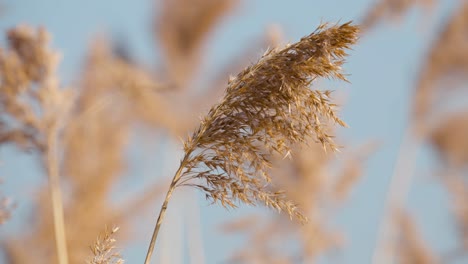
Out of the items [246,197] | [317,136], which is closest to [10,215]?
[246,197]

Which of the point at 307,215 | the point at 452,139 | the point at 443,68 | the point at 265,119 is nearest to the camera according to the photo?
the point at 265,119

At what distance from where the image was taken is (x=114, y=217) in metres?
8.44

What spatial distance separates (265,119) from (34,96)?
2.70 meters

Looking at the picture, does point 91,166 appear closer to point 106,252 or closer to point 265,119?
point 106,252

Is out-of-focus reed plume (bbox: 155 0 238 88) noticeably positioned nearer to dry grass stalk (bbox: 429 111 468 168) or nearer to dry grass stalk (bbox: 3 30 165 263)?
dry grass stalk (bbox: 3 30 165 263)

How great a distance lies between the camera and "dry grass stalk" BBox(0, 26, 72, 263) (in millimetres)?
4504

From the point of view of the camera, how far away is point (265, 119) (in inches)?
91.7

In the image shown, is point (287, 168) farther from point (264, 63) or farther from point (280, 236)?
point (264, 63)

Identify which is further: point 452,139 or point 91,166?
point 452,139

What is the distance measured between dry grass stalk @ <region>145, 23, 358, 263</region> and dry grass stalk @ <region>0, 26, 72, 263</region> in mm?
2157

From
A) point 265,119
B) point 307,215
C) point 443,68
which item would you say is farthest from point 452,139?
point 265,119

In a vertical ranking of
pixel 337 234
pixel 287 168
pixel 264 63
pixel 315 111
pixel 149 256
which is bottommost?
pixel 149 256

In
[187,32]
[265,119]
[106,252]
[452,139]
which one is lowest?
[106,252]

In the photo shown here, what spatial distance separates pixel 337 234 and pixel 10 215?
18.5 feet
